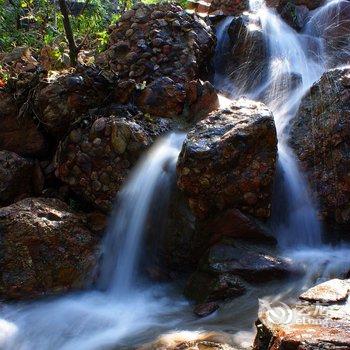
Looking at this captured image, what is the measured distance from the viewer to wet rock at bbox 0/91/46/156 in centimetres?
562

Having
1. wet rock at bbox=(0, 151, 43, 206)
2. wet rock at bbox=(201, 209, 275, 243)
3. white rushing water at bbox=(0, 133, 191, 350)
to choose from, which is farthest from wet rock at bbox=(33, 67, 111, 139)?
wet rock at bbox=(201, 209, 275, 243)

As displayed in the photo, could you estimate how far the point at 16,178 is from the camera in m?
5.39

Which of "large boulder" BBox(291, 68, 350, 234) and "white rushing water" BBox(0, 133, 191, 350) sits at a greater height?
"large boulder" BBox(291, 68, 350, 234)

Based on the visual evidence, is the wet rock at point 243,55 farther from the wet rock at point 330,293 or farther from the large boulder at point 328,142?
the wet rock at point 330,293

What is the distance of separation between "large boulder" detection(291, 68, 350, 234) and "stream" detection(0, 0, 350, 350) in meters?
0.17

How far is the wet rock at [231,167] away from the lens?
15.4 ft

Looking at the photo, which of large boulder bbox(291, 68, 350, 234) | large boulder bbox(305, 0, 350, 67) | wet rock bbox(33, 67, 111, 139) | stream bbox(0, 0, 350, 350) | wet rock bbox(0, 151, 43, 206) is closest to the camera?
stream bbox(0, 0, 350, 350)

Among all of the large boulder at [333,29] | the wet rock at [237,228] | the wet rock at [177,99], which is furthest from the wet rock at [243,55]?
the wet rock at [237,228]

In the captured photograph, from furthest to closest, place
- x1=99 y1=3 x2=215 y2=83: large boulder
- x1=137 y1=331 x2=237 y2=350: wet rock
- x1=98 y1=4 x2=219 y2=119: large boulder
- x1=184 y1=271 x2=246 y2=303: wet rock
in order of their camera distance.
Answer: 1. x1=99 y1=3 x2=215 y2=83: large boulder
2. x1=98 y1=4 x2=219 y2=119: large boulder
3. x1=184 y1=271 x2=246 y2=303: wet rock
4. x1=137 y1=331 x2=237 y2=350: wet rock

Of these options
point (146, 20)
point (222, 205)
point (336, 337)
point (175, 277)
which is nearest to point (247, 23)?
point (146, 20)

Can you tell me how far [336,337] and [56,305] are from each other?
3.06 meters

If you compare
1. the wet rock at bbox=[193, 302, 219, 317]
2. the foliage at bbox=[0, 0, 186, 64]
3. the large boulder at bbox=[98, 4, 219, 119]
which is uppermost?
the foliage at bbox=[0, 0, 186, 64]

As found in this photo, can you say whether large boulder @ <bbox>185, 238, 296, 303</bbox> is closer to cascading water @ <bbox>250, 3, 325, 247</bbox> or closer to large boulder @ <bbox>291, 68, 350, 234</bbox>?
cascading water @ <bbox>250, 3, 325, 247</bbox>

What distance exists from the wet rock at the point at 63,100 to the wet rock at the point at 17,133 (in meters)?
0.18
